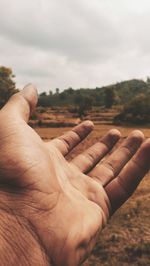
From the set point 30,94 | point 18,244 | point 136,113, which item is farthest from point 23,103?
point 136,113

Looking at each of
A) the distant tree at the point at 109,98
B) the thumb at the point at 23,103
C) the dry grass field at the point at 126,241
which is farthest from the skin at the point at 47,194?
the distant tree at the point at 109,98

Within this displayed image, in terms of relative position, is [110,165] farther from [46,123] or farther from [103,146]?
[46,123]

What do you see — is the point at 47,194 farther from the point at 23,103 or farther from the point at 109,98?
the point at 109,98

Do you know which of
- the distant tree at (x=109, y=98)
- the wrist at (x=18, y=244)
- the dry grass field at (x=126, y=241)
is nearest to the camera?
the wrist at (x=18, y=244)

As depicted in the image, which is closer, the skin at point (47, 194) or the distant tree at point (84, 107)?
the skin at point (47, 194)

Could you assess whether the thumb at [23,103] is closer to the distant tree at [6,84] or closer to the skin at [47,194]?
the skin at [47,194]

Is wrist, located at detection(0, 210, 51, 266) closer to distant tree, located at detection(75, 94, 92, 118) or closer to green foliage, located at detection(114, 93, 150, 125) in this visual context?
green foliage, located at detection(114, 93, 150, 125)

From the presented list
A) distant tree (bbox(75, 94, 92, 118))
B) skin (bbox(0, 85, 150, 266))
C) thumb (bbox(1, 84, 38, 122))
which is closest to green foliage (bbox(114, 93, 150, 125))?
distant tree (bbox(75, 94, 92, 118))
